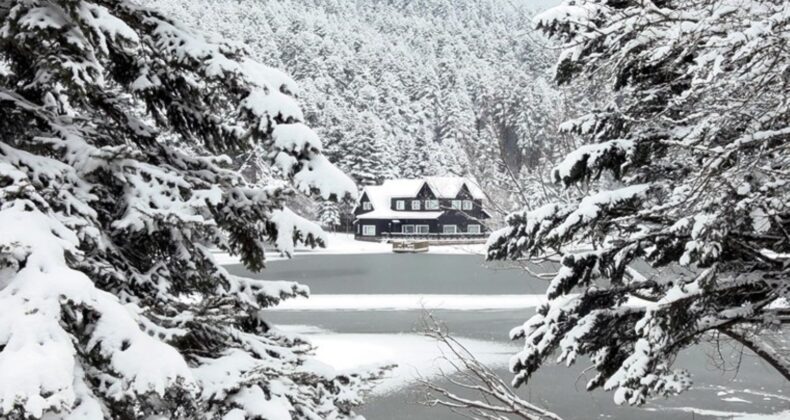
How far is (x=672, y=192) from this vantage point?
5.24 m

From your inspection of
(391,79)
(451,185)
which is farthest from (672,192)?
(391,79)

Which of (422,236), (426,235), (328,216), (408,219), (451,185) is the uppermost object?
(451,185)

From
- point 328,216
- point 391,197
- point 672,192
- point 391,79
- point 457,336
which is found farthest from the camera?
point 391,79

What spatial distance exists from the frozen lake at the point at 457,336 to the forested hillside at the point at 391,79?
6.06 m

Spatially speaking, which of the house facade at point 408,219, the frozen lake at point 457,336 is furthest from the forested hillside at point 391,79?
the frozen lake at point 457,336

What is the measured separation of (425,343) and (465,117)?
2921 inches

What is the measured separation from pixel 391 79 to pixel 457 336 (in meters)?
95.0

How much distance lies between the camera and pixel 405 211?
65.9 metres

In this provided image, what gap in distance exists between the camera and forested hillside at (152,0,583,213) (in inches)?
1053

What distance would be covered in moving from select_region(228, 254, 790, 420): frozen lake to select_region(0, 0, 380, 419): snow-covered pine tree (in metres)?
1.22

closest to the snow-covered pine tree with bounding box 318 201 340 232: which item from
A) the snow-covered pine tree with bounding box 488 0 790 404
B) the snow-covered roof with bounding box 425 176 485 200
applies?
the snow-covered roof with bounding box 425 176 485 200

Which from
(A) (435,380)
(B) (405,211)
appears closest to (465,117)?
(B) (405,211)

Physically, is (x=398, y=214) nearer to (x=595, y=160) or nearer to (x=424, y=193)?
(x=424, y=193)

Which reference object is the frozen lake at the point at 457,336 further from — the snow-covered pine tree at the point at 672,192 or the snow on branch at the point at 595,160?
the snow on branch at the point at 595,160
